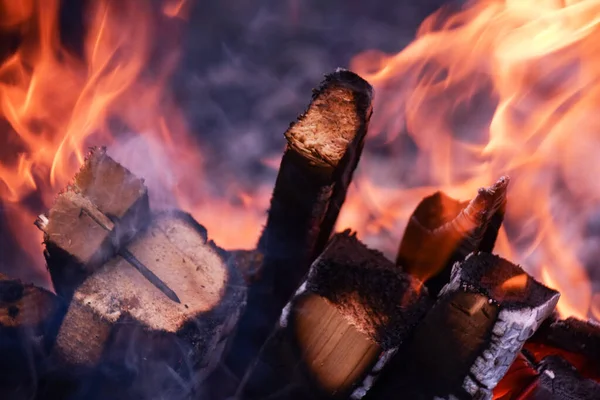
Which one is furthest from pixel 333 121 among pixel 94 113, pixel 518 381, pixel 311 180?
pixel 94 113

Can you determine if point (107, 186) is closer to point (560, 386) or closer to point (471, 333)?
point (471, 333)

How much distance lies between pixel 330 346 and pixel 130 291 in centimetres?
70

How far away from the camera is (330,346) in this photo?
1.61 metres

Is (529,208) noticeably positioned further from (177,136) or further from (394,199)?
(177,136)

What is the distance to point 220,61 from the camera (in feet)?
11.7

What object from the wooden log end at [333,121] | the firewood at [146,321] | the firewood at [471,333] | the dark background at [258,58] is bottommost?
the firewood at [146,321]

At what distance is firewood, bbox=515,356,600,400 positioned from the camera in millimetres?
1754

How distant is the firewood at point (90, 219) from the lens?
1.75 meters

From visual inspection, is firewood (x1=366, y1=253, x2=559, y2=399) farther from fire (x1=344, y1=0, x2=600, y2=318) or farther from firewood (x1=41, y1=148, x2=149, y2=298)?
fire (x1=344, y1=0, x2=600, y2=318)

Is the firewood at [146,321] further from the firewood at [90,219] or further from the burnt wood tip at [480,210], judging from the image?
the burnt wood tip at [480,210]

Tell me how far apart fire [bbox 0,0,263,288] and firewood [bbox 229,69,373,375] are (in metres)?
0.95

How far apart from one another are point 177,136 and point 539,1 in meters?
2.51

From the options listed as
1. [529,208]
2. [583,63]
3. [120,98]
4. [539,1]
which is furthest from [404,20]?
[120,98]

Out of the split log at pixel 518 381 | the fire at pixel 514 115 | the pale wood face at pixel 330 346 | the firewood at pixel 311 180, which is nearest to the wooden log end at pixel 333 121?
the firewood at pixel 311 180
